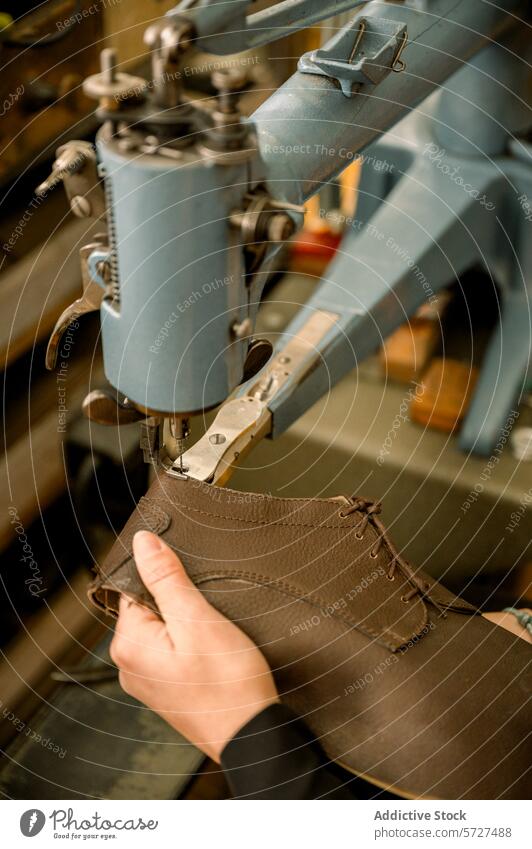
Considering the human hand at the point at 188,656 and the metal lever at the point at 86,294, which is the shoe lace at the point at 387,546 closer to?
the human hand at the point at 188,656

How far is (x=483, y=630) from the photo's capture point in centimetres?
77

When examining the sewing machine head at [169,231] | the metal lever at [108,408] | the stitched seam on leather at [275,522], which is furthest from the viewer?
the stitched seam on leather at [275,522]

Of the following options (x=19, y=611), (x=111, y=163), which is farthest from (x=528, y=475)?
(x=111, y=163)

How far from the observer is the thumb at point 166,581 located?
2.23 ft

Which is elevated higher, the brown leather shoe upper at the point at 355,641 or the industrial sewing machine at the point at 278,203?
the industrial sewing machine at the point at 278,203

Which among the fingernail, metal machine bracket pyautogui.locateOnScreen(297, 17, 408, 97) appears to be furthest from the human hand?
metal machine bracket pyautogui.locateOnScreen(297, 17, 408, 97)

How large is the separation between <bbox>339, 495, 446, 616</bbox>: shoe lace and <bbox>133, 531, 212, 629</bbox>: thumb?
0.15 metres

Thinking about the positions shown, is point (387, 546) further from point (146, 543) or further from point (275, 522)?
point (146, 543)

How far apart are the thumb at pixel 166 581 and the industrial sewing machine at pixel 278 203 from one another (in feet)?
0.29

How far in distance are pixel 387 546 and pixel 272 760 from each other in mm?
207

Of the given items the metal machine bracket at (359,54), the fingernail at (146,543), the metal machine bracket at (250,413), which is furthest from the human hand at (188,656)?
the metal machine bracket at (359,54)

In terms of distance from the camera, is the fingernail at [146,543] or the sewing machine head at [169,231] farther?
the fingernail at [146,543]
